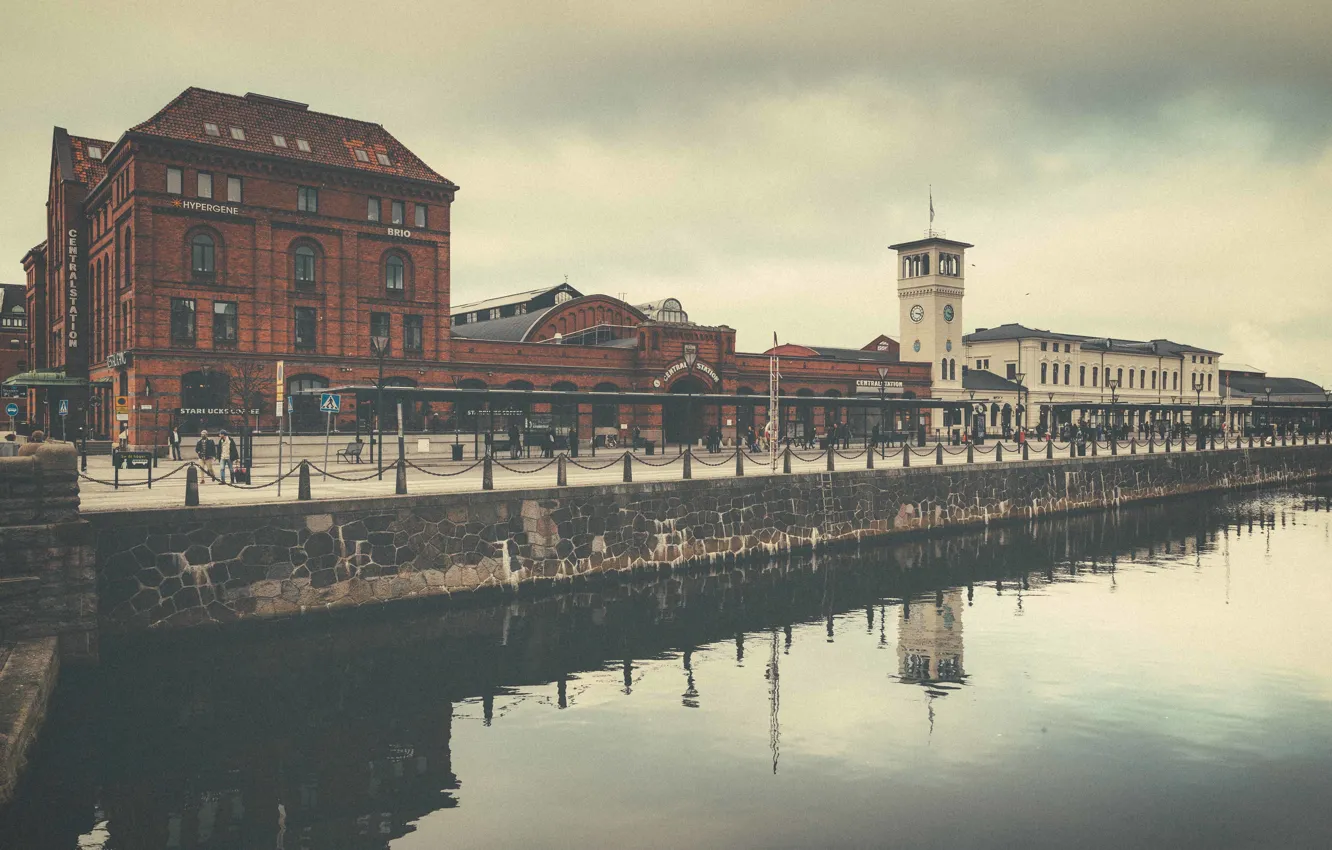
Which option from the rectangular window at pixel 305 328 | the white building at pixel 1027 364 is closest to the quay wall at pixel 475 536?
the rectangular window at pixel 305 328

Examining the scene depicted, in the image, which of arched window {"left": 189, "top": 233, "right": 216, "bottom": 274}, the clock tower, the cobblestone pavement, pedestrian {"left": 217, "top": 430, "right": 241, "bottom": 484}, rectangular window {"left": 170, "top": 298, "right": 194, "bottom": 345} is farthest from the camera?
the clock tower

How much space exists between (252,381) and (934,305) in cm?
5331

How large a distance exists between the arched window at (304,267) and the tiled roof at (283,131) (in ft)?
13.9

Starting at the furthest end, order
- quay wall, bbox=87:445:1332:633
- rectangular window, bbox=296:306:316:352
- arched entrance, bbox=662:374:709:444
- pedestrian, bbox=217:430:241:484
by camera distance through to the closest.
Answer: arched entrance, bbox=662:374:709:444 → rectangular window, bbox=296:306:316:352 → pedestrian, bbox=217:430:241:484 → quay wall, bbox=87:445:1332:633

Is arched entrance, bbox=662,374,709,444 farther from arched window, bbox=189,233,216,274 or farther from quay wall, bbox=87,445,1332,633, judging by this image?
arched window, bbox=189,233,216,274

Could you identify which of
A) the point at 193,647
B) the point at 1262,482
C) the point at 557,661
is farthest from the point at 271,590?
the point at 1262,482

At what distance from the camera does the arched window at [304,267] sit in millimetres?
45781

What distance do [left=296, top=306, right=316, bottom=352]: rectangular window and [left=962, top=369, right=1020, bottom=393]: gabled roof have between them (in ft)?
180

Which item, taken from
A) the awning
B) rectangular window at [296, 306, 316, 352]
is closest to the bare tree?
rectangular window at [296, 306, 316, 352]

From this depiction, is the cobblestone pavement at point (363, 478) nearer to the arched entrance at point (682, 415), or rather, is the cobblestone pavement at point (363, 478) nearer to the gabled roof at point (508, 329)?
the arched entrance at point (682, 415)

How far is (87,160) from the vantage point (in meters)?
55.1

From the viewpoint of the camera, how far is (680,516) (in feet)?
82.9

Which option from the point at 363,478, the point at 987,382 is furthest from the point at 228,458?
the point at 987,382

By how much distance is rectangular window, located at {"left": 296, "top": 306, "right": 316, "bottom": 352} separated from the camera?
45.7 metres
